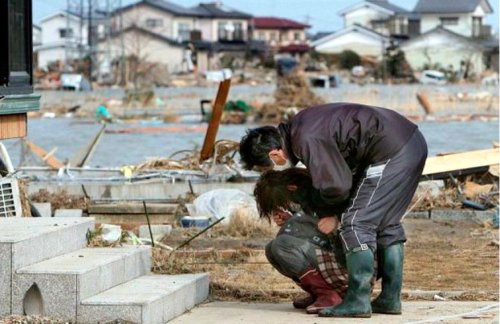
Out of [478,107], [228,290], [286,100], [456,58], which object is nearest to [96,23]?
[456,58]

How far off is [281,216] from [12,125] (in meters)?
3.15

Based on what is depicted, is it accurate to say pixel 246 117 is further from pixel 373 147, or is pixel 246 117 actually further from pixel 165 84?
pixel 373 147

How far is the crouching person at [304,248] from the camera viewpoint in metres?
8.15

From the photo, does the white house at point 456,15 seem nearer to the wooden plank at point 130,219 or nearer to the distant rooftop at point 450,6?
the distant rooftop at point 450,6

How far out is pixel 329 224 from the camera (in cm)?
802

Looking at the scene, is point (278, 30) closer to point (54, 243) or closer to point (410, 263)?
point (410, 263)

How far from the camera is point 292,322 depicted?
7.84 metres

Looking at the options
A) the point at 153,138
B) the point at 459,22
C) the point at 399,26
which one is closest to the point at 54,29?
the point at 399,26

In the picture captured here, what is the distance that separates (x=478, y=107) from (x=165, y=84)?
27.9 metres

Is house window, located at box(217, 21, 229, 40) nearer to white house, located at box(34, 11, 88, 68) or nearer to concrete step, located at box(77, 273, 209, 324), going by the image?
white house, located at box(34, 11, 88, 68)

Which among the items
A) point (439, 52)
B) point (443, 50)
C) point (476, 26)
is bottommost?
point (439, 52)

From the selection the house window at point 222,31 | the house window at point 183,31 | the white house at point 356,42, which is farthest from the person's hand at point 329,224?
the house window at point 183,31

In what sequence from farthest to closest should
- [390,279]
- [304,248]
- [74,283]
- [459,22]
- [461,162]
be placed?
[459,22]
[461,162]
[304,248]
[390,279]
[74,283]

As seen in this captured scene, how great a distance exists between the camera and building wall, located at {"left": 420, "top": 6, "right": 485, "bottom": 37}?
98.8 m
